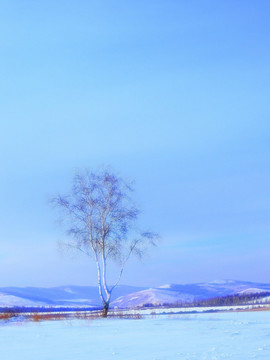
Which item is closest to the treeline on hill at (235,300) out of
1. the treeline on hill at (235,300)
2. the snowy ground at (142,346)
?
the treeline on hill at (235,300)

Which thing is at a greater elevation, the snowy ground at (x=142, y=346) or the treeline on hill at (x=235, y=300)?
the treeline on hill at (x=235, y=300)

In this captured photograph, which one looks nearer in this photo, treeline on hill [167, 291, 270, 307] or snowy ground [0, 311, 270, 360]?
snowy ground [0, 311, 270, 360]

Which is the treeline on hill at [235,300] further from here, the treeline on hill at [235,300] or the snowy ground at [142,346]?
the snowy ground at [142,346]

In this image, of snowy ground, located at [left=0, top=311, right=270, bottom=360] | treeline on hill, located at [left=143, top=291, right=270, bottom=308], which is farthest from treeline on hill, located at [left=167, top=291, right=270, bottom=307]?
snowy ground, located at [left=0, top=311, right=270, bottom=360]

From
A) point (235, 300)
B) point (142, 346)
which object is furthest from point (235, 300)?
point (142, 346)

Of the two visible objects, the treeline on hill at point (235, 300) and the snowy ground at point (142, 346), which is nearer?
the snowy ground at point (142, 346)

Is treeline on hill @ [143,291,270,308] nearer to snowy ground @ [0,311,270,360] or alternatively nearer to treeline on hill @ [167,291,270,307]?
treeline on hill @ [167,291,270,307]

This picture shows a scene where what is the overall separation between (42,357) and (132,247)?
67.6ft

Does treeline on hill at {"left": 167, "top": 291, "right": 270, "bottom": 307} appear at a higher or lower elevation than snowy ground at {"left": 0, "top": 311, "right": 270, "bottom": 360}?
higher

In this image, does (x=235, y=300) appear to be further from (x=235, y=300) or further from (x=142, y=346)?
(x=142, y=346)

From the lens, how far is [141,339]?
15578 millimetres

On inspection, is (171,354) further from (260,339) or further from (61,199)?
(61,199)

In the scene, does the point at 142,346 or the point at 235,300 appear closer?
the point at 142,346

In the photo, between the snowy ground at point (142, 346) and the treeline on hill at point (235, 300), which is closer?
the snowy ground at point (142, 346)
